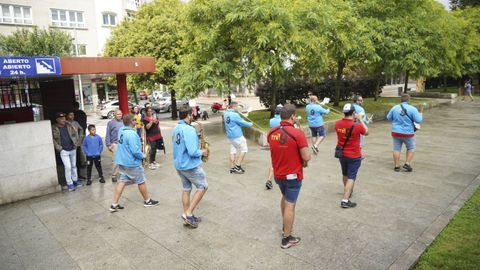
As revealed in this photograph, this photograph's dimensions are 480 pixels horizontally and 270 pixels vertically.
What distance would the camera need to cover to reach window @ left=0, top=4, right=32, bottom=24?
1169 inches

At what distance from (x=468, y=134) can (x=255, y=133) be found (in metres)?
7.63

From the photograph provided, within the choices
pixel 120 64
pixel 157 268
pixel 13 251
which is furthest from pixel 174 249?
pixel 120 64

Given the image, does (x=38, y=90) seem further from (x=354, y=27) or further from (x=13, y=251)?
(x=354, y=27)

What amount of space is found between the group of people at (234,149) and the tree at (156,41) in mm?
11585

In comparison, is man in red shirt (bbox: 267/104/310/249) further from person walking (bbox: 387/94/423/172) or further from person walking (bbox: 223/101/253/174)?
person walking (bbox: 387/94/423/172)

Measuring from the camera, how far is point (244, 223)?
5.68m

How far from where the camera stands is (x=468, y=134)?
12.9m

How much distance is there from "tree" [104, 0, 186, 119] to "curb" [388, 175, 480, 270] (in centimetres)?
1619

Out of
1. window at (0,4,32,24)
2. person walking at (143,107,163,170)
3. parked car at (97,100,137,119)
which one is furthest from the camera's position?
window at (0,4,32,24)

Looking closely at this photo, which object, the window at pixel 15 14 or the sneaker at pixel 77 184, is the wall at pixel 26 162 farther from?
the window at pixel 15 14

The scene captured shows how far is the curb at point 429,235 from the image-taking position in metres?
4.35

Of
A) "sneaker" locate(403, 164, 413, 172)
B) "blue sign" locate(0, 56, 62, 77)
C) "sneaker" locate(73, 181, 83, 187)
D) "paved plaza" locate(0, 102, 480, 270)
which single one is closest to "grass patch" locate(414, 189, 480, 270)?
"paved plaza" locate(0, 102, 480, 270)

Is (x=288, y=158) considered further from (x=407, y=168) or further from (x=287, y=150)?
(x=407, y=168)

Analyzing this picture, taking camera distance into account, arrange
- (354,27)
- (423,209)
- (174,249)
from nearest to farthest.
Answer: (174,249) < (423,209) < (354,27)
